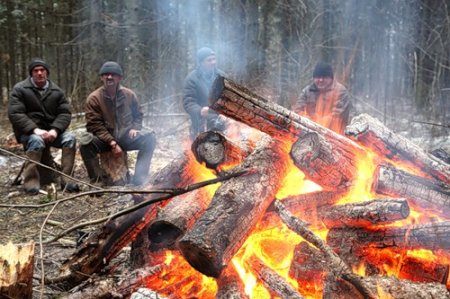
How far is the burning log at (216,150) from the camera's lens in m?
3.57

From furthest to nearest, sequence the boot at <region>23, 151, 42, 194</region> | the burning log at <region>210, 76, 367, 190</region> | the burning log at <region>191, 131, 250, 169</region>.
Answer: the boot at <region>23, 151, 42, 194</region>
the burning log at <region>191, 131, 250, 169</region>
the burning log at <region>210, 76, 367, 190</region>

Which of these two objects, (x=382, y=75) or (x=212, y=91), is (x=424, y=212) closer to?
(x=212, y=91)

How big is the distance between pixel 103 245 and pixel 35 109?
12.9 ft

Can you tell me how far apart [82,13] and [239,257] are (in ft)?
32.4

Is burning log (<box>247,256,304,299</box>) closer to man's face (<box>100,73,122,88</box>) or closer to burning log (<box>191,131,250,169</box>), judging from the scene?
burning log (<box>191,131,250,169</box>)

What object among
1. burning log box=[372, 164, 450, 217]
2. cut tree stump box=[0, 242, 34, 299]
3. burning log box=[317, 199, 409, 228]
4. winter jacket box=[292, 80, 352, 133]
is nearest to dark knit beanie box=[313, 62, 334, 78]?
winter jacket box=[292, 80, 352, 133]

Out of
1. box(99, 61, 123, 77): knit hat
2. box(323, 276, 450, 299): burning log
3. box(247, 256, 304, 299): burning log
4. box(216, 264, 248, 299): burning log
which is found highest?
box(99, 61, 123, 77): knit hat

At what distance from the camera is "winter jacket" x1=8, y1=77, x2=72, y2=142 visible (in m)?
6.39

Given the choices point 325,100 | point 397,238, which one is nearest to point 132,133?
point 325,100

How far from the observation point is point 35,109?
6.63 m

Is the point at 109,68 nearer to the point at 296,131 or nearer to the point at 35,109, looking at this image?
the point at 35,109

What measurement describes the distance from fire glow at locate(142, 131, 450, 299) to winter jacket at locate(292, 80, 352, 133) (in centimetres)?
278

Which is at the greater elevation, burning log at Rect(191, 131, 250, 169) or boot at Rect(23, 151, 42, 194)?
burning log at Rect(191, 131, 250, 169)

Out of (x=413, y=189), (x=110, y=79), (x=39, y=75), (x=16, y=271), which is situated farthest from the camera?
(x=110, y=79)
